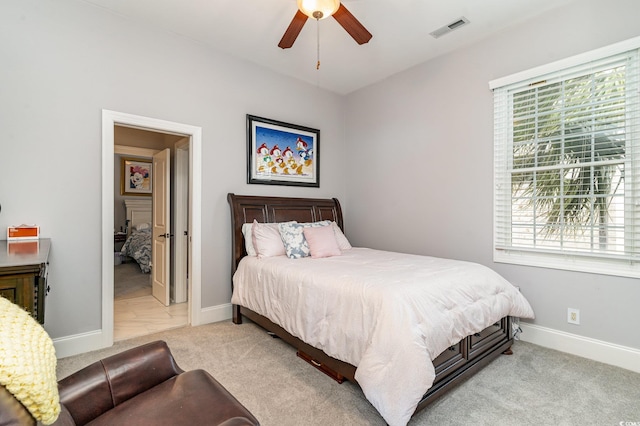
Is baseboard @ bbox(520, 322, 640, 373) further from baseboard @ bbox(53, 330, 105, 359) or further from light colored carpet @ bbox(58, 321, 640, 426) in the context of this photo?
baseboard @ bbox(53, 330, 105, 359)

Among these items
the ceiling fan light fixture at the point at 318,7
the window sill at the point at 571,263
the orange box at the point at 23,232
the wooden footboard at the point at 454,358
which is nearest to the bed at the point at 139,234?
the orange box at the point at 23,232

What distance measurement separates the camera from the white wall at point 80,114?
7.82ft

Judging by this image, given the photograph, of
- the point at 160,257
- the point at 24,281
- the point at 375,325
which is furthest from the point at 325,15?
the point at 160,257

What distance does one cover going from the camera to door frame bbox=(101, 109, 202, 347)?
2.74 metres

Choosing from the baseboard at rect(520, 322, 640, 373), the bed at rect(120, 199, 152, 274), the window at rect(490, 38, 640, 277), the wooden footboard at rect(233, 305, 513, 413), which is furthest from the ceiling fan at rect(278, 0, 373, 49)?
the bed at rect(120, 199, 152, 274)

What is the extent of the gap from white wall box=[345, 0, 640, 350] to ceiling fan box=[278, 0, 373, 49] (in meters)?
1.54

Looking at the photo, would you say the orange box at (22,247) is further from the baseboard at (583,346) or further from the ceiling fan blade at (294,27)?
the baseboard at (583,346)

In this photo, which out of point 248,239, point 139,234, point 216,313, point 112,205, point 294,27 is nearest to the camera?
point 294,27

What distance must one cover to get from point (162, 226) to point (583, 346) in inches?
185

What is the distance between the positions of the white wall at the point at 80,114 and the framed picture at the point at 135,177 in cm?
490

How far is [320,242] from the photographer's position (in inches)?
126

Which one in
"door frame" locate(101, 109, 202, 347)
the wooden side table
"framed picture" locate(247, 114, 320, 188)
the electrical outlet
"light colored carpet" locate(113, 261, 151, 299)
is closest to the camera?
the wooden side table

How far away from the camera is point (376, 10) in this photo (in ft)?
8.85

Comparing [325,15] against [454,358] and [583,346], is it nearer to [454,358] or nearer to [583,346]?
[454,358]
